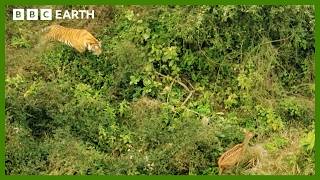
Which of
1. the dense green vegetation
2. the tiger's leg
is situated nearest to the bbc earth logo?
the dense green vegetation

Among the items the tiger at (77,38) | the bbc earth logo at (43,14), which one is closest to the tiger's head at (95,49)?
the tiger at (77,38)

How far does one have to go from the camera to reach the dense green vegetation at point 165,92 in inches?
424

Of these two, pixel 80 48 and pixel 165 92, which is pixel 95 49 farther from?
pixel 165 92

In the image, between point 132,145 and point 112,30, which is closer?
point 132,145

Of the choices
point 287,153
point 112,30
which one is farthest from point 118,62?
point 287,153

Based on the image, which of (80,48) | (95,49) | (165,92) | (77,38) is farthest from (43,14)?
(165,92)

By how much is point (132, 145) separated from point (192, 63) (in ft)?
4.93

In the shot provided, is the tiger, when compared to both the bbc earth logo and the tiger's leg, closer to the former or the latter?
the tiger's leg

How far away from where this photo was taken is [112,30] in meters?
11.8

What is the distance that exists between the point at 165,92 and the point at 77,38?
1374mm

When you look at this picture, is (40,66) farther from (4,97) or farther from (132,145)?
(132,145)

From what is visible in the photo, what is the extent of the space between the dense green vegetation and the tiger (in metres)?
0.11

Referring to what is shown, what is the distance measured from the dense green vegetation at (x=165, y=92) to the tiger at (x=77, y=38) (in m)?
0.11

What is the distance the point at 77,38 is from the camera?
37.9 feet
